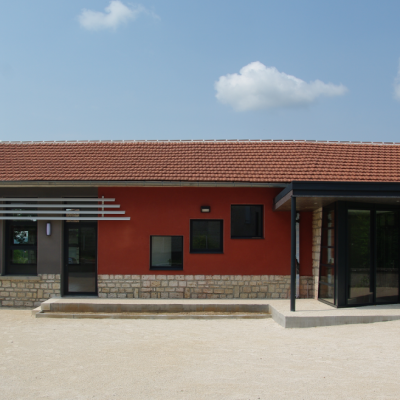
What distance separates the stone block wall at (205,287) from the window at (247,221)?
3.81 feet

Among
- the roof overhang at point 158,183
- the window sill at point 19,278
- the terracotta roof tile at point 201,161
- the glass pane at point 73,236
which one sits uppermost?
the terracotta roof tile at point 201,161

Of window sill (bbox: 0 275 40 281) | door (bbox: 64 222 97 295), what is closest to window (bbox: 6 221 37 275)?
window sill (bbox: 0 275 40 281)

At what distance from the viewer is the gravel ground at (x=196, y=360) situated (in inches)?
214

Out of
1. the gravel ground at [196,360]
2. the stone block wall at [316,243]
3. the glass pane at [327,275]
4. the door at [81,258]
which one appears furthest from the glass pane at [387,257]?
the door at [81,258]

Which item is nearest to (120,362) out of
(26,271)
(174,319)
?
(174,319)

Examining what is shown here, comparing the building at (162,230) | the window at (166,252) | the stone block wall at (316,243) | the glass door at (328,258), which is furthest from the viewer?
the window at (166,252)

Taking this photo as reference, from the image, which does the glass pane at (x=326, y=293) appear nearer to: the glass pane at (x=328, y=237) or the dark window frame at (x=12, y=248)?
the glass pane at (x=328, y=237)

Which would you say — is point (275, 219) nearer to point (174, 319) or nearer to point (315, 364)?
point (174, 319)

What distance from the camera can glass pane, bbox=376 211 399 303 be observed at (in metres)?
10.6

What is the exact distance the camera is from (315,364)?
6.52 metres

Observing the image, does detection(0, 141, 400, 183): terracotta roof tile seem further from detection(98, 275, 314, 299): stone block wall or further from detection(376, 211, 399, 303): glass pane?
detection(98, 275, 314, 299): stone block wall

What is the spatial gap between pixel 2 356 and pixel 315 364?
16.5 feet

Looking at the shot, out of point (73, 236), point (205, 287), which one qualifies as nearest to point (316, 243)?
point (205, 287)

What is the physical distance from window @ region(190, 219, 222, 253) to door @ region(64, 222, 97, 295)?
108 inches
